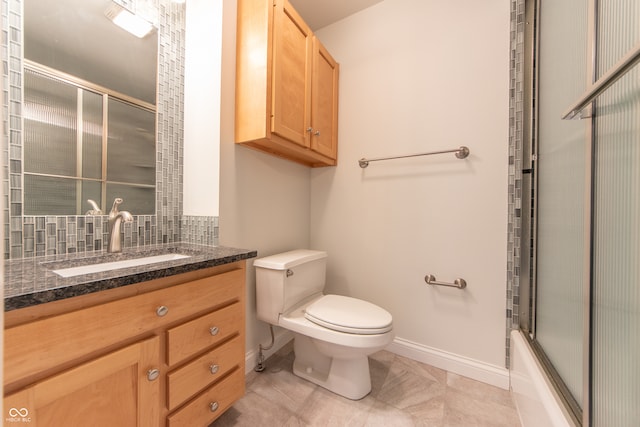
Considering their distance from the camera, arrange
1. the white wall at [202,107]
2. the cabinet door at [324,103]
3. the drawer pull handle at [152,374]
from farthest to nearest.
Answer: the cabinet door at [324,103], the white wall at [202,107], the drawer pull handle at [152,374]

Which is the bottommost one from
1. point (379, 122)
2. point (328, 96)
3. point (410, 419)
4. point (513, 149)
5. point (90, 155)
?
point (410, 419)

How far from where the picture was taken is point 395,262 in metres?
1.79

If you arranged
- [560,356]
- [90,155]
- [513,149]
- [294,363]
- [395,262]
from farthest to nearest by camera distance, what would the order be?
[395,262] < [294,363] < [513,149] < [90,155] < [560,356]

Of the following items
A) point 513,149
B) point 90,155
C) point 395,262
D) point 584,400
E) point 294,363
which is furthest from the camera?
point 395,262

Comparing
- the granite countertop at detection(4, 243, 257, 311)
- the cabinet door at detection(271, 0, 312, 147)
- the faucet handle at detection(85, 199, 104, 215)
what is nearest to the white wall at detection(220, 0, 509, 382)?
the cabinet door at detection(271, 0, 312, 147)

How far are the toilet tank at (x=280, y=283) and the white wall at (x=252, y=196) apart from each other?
104 millimetres

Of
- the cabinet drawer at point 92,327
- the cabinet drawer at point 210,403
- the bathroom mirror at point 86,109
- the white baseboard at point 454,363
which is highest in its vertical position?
the bathroom mirror at point 86,109

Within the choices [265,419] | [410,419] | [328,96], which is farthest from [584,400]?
[328,96]

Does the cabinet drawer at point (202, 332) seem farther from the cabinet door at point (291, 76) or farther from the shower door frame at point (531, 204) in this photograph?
the shower door frame at point (531, 204)

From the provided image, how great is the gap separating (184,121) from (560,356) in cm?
195

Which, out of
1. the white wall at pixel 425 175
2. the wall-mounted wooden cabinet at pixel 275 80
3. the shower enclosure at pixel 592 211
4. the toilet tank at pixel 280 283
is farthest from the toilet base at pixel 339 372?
the wall-mounted wooden cabinet at pixel 275 80

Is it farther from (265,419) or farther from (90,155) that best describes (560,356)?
(90,155)

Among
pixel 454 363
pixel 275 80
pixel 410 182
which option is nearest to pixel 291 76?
pixel 275 80

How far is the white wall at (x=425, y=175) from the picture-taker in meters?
1.52
